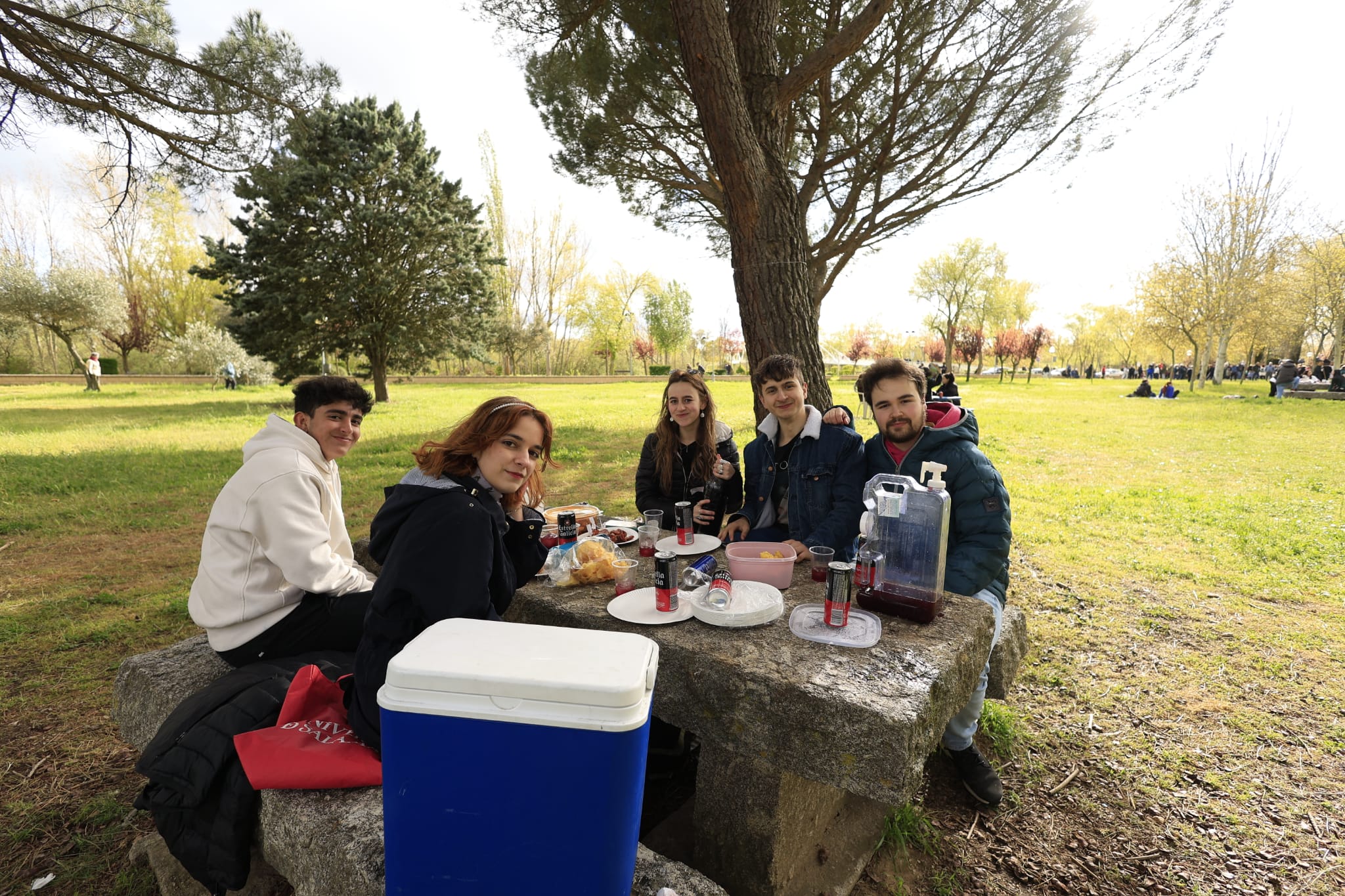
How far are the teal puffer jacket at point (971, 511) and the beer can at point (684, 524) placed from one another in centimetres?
109

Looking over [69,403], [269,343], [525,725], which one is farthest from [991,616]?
[69,403]

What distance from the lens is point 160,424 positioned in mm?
12859

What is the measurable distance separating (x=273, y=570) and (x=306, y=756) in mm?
1016

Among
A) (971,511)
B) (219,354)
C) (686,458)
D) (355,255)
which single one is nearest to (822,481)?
(971,511)

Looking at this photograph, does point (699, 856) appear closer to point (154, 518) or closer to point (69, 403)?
point (154, 518)

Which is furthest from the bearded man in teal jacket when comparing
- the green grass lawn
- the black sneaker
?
the green grass lawn

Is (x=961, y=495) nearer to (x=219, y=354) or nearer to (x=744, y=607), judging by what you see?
(x=744, y=607)

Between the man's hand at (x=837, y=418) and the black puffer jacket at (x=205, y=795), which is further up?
the man's hand at (x=837, y=418)

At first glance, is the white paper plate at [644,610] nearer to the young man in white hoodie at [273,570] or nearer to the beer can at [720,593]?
the beer can at [720,593]

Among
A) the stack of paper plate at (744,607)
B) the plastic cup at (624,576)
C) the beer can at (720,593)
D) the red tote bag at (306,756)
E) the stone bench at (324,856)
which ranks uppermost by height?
the beer can at (720,593)

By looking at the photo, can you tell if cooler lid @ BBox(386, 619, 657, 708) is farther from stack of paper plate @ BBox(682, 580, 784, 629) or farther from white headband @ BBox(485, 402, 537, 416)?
white headband @ BBox(485, 402, 537, 416)

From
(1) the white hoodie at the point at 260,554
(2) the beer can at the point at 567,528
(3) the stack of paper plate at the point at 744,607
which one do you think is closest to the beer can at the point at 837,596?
(3) the stack of paper plate at the point at 744,607

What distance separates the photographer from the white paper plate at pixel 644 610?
6.40ft

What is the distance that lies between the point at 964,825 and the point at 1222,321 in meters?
30.3
